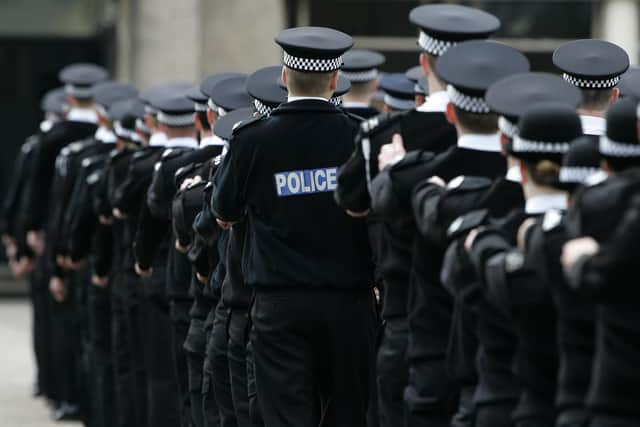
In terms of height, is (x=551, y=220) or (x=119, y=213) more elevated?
(x=551, y=220)

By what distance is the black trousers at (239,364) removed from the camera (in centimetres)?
823

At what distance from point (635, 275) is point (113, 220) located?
22.6ft

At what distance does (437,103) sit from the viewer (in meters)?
7.06

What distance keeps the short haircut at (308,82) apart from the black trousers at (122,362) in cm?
369

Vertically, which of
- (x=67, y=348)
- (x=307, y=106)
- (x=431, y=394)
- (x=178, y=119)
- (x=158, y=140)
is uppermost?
(x=307, y=106)

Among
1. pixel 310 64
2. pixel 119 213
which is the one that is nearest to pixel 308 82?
pixel 310 64

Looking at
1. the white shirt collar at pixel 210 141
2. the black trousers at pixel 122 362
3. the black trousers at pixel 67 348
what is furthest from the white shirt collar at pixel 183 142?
the black trousers at pixel 67 348

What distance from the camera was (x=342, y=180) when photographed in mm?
7207

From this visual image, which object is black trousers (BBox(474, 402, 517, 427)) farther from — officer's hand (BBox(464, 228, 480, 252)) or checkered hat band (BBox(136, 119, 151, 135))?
checkered hat band (BBox(136, 119, 151, 135))

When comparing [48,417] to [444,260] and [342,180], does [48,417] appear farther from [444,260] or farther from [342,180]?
[444,260]

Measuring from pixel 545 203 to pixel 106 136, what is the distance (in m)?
7.43

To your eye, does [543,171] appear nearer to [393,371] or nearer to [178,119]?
[393,371]

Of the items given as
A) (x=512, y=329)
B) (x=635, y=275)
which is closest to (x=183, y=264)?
(x=512, y=329)

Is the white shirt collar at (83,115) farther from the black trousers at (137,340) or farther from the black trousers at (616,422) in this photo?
the black trousers at (616,422)
